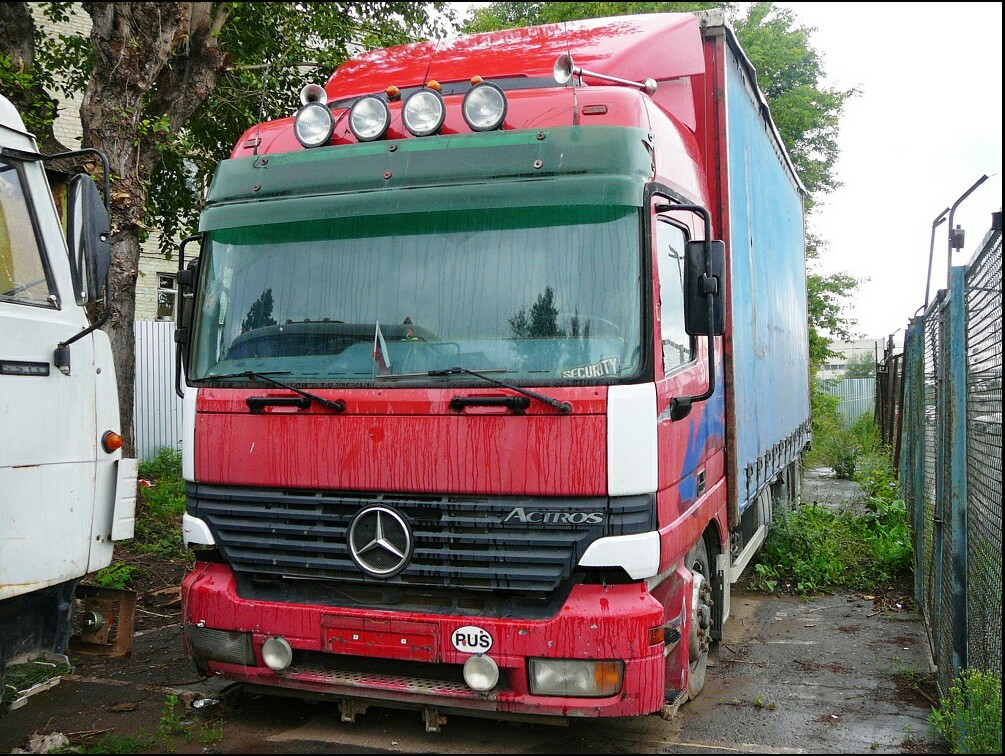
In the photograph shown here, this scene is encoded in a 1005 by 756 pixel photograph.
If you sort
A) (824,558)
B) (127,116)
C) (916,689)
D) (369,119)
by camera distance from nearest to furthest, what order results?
1. (369,119)
2. (916,689)
3. (127,116)
4. (824,558)

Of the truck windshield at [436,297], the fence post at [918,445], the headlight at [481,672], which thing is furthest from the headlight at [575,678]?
the fence post at [918,445]

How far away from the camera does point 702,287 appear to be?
3.97 meters

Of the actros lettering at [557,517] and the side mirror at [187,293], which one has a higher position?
the side mirror at [187,293]

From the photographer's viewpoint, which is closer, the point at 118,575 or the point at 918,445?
the point at 118,575

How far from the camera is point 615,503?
12.3 ft

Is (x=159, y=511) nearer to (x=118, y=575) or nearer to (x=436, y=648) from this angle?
(x=118, y=575)

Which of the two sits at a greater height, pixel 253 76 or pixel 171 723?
pixel 253 76

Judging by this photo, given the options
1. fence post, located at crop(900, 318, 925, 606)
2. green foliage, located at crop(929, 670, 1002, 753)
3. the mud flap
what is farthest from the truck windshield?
fence post, located at crop(900, 318, 925, 606)

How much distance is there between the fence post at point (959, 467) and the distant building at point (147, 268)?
15212mm

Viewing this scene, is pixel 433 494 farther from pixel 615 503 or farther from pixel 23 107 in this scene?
pixel 23 107

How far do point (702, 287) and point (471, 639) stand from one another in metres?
1.74

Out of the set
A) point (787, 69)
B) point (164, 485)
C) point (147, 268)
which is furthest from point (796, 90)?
point (164, 485)

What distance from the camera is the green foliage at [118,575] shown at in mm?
7203

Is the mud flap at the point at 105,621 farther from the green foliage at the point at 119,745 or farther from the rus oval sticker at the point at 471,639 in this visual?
the rus oval sticker at the point at 471,639
